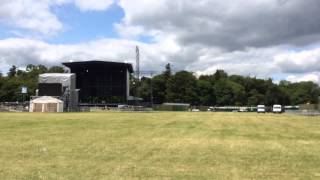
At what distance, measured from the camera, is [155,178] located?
14.1m

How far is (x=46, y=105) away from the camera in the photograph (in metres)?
138

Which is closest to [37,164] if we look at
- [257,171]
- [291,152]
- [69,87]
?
[257,171]

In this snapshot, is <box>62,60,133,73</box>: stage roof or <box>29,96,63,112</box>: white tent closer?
<box>29,96,63,112</box>: white tent

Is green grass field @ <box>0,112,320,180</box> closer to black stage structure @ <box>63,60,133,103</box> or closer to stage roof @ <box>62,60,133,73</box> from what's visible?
stage roof @ <box>62,60,133,73</box>

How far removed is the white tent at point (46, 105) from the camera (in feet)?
449

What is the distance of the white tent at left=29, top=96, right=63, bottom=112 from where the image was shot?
136750mm

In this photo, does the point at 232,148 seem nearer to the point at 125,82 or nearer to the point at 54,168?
the point at 54,168

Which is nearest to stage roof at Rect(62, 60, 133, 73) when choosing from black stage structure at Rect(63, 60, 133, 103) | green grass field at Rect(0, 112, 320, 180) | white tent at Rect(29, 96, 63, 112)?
black stage structure at Rect(63, 60, 133, 103)

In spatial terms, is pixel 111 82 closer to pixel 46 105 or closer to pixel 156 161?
pixel 46 105

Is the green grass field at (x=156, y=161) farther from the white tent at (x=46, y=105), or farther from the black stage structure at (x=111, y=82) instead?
the black stage structure at (x=111, y=82)

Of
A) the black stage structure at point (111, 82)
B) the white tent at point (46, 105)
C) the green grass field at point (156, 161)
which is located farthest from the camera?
the black stage structure at point (111, 82)

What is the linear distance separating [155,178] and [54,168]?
317cm

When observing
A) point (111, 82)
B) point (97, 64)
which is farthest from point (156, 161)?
point (111, 82)

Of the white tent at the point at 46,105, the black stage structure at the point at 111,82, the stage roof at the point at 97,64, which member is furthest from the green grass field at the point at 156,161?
the black stage structure at the point at 111,82
